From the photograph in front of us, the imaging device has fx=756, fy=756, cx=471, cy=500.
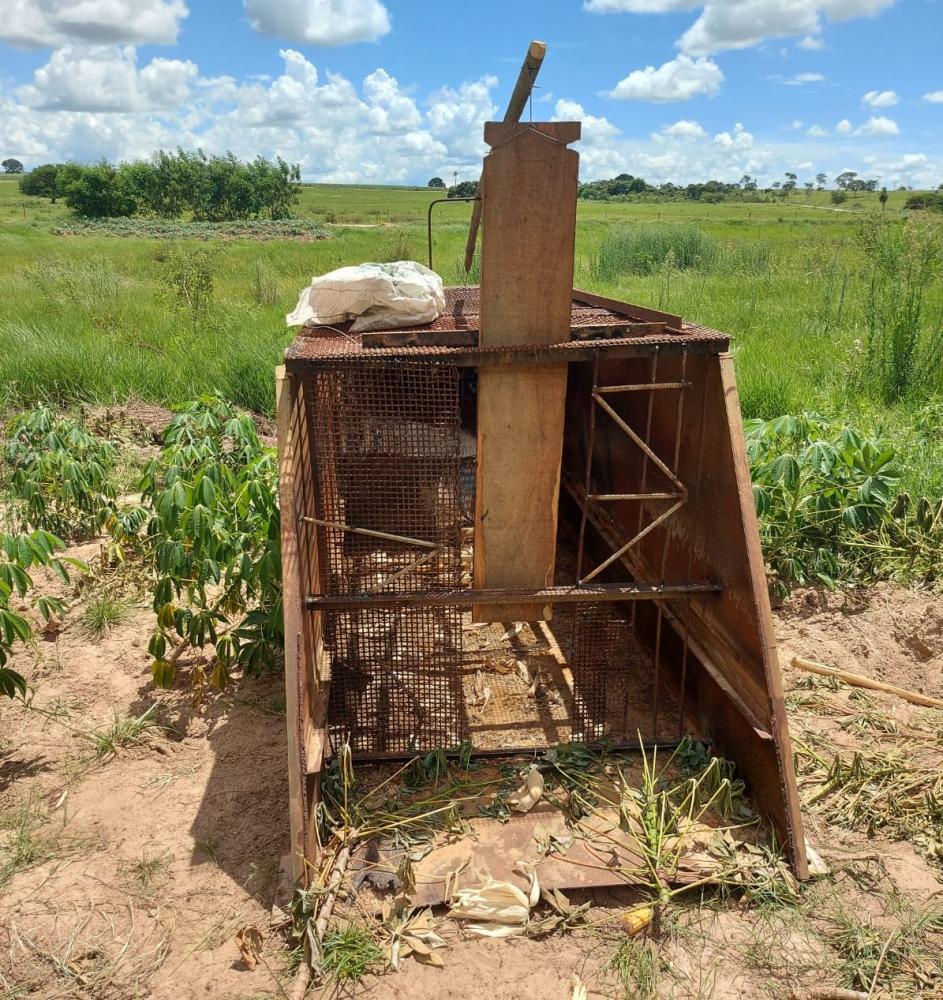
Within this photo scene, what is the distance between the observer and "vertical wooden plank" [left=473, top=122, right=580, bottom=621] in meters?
2.69

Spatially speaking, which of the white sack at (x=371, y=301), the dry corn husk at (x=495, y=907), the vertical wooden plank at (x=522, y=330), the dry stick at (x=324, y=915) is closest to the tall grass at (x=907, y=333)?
the vertical wooden plank at (x=522, y=330)

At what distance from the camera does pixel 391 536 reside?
9.66 feet

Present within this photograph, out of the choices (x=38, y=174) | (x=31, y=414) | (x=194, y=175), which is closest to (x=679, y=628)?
(x=31, y=414)

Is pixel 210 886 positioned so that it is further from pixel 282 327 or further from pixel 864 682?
pixel 282 327

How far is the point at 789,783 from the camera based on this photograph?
265 centimetres

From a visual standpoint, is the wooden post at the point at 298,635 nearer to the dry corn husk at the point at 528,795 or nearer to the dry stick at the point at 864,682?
the dry corn husk at the point at 528,795

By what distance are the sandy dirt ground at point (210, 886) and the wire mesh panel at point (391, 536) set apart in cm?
52

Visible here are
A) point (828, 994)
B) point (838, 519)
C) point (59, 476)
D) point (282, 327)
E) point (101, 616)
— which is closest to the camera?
point (828, 994)

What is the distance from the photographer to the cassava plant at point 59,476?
4.65 meters

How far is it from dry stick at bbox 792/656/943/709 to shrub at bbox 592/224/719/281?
46.1 ft

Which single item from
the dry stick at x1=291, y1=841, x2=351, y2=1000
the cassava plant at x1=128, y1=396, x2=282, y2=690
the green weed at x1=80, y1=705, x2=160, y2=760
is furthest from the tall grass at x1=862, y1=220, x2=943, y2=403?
the green weed at x1=80, y1=705, x2=160, y2=760

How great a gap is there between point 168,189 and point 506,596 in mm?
51275

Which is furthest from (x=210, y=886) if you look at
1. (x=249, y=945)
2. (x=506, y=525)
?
(x=506, y=525)

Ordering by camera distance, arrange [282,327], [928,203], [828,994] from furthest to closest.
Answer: [928,203] < [282,327] < [828,994]
